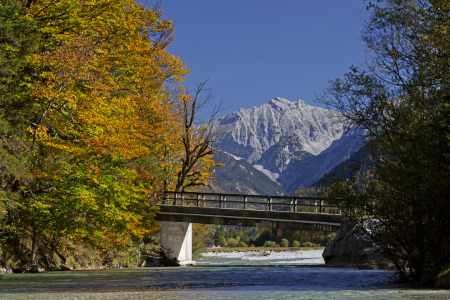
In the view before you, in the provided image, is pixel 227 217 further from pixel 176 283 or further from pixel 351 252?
pixel 176 283

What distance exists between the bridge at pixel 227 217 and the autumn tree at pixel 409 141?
12.5 metres

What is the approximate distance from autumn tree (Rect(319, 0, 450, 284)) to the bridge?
41.0 ft

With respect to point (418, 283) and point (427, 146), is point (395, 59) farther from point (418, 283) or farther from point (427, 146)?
point (418, 283)

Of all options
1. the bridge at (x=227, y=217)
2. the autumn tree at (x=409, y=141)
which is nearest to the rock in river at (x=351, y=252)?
the bridge at (x=227, y=217)

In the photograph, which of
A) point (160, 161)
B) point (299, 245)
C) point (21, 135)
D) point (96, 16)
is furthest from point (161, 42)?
point (299, 245)

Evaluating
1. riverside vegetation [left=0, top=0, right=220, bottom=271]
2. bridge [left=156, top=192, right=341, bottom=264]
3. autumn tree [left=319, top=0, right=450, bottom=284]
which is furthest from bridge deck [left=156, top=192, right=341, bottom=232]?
autumn tree [left=319, top=0, right=450, bottom=284]

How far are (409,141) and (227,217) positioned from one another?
18.5 meters

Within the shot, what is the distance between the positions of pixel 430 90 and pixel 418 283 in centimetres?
505

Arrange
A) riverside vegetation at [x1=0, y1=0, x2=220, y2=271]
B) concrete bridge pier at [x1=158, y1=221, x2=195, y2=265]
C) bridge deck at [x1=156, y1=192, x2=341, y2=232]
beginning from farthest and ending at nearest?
concrete bridge pier at [x1=158, y1=221, x2=195, y2=265]
bridge deck at [x1=156, y1=192, x2=341, y2=232]
riverside vegetation at [x1=0, y1=0, x2=220, y2=271]

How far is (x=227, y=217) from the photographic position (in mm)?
27891

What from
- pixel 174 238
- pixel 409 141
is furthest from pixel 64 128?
pixel 174 238

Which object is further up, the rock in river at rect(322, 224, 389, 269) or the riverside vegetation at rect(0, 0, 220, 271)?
the riverside vegetation at rect(0, 0, 220, 271)

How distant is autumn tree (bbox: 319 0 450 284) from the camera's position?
10.0 metres

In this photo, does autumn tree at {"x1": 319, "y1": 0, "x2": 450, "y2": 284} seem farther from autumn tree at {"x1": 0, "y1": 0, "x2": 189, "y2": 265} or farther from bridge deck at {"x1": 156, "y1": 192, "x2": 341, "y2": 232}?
bridge deck at {"x1": 156, "y1": 192, "x2": 341, "y2": 232}
